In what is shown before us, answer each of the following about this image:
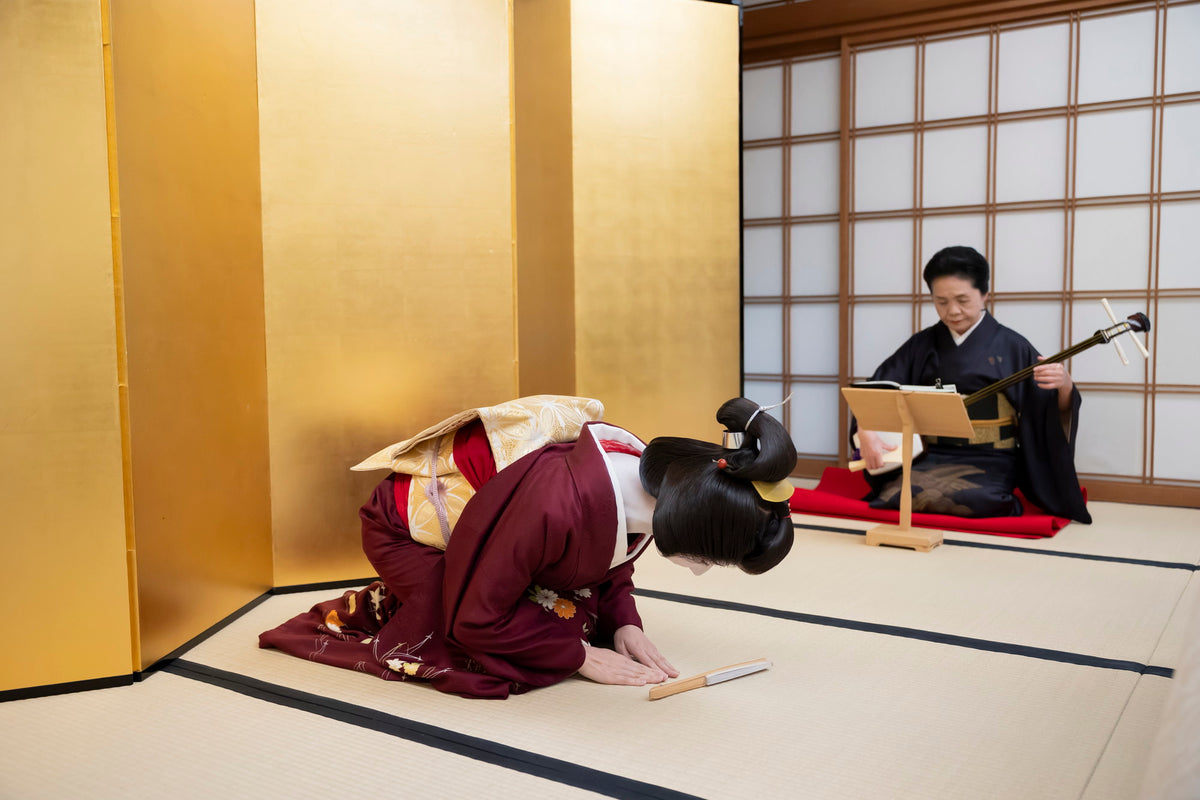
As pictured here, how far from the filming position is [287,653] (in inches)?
92.0

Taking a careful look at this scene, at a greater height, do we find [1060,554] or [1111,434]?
[1111,434]

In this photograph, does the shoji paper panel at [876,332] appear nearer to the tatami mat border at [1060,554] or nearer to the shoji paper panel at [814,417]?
the shoji paper panel at [814,417]

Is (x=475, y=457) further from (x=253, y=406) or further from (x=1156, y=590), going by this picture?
(x=1156, y=590)

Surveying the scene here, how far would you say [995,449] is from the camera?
3.98 meters

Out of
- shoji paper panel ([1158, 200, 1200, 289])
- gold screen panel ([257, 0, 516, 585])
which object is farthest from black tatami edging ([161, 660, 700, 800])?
shoji paper panel ([1158, 200, 1200, 289])

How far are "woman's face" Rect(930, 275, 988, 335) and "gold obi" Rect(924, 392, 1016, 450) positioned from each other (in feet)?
1.07

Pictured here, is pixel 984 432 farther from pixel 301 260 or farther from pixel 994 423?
pixel 301 260

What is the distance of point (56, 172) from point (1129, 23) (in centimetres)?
428

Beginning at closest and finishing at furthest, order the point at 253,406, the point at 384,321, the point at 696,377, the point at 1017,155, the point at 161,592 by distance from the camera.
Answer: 1. the point at 161,592
2. the point at 253,406
3. the point at 384,321
4. the point at 696,377
5. the point at 1017,155

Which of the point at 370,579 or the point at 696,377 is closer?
the point at 370,579

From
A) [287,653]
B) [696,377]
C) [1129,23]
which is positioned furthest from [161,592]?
[1129,23]

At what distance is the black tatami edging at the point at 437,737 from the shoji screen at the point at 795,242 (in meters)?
3.53

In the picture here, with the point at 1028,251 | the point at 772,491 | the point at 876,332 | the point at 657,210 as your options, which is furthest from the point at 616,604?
the point at 1028,251

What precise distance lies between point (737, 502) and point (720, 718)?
0.47 meters
